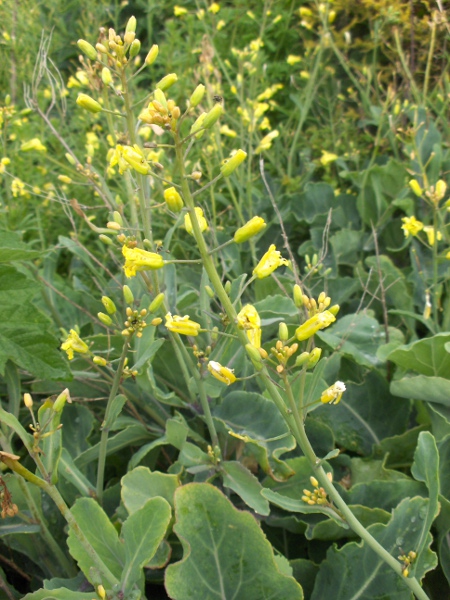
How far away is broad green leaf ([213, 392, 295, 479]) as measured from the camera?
151 cm

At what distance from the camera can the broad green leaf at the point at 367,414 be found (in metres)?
1.77

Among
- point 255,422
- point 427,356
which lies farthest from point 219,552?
point 427,356

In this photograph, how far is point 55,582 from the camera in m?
1.31

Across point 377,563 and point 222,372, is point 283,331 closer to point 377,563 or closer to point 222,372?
point 222,372

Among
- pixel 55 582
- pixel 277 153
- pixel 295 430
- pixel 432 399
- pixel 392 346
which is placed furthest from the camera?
pixel 277 153

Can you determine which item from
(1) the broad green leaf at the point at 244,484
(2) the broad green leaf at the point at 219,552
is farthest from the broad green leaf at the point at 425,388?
(2) the broad green leaf at the point at 219,552

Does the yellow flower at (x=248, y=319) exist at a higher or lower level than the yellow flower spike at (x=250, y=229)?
lower

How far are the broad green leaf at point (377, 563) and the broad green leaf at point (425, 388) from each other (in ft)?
1.10

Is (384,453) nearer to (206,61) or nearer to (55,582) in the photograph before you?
(55,582)

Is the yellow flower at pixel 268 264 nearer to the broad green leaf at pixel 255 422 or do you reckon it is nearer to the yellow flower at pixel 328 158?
the broad green leaf at pixel 255 422

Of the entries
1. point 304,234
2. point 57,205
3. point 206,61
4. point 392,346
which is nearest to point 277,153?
point 304,234

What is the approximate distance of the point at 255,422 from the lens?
1601 millimetres

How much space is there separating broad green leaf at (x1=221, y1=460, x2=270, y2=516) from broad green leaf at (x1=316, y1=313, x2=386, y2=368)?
1.83 ft

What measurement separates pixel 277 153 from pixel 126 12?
2.72 m
